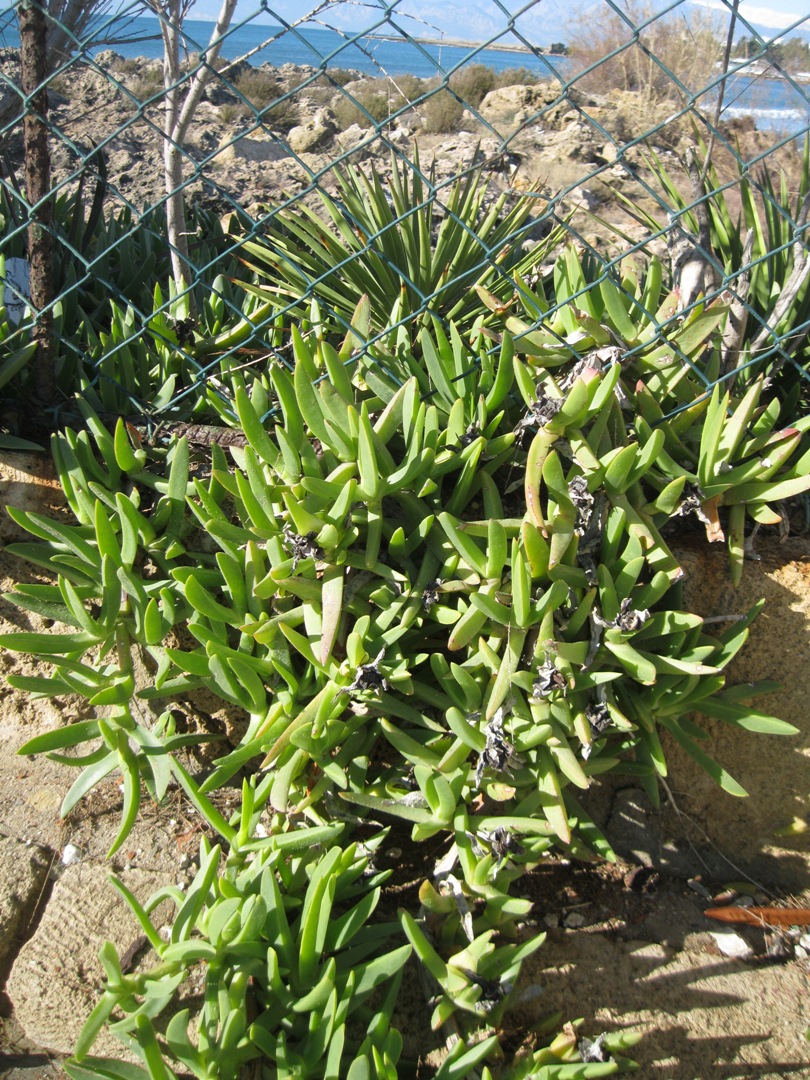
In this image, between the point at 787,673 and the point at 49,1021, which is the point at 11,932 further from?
the point at 787,673

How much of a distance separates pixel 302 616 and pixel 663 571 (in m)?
0.72

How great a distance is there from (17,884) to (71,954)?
0.22 metres

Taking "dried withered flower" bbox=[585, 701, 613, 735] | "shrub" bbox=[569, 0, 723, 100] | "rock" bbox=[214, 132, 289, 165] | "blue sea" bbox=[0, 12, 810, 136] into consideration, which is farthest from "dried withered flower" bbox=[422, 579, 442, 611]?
"shrub" bbox=[569, 0, 723, 100]

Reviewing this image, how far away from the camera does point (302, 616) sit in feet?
5.76

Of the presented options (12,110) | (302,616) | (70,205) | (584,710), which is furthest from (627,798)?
(12,110)

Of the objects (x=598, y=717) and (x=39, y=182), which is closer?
(x=598, y=717)

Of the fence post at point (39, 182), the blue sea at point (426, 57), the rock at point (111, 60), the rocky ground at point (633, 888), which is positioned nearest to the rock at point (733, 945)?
the rocky ground at point (633, 888)

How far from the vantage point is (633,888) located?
194 centimetres

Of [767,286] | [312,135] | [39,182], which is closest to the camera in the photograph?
[39,182]

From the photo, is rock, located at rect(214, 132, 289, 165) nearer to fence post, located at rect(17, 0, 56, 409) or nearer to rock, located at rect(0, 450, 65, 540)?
fence post, located at rect(17, 0, 56, 409)

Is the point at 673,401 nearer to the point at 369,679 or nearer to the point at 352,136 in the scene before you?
the point at 369,679

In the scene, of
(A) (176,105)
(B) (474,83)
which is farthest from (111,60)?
(A) (176,105)

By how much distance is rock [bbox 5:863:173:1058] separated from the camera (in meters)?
1.60

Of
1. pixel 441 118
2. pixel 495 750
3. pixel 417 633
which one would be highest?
pixel 441 118
